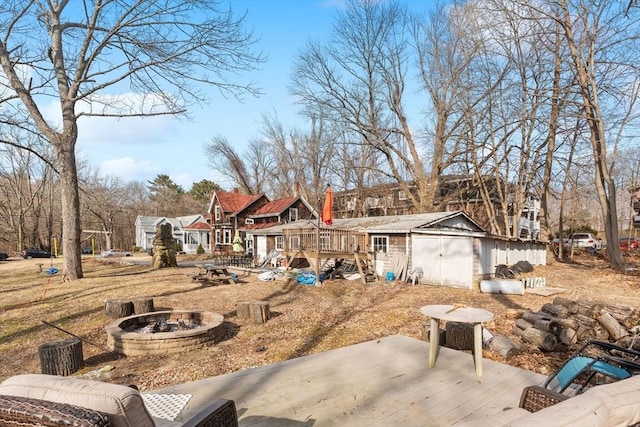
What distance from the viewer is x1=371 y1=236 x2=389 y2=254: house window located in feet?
56.2

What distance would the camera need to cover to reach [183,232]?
4216 centimetres

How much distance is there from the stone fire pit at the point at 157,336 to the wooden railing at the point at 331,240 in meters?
8.01

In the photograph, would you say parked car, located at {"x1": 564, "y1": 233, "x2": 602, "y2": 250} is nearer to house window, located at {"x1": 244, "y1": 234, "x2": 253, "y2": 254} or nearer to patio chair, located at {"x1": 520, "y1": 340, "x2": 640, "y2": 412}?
house window, located at {"x1": 244, "y1": 234, "x2": 253, "y2": 254}

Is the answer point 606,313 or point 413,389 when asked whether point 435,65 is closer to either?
point 606,313

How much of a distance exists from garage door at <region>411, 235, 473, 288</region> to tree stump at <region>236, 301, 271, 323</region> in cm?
869

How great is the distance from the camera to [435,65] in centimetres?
2491

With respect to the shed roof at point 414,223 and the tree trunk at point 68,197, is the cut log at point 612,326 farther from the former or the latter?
the tree trunk at point 68,197

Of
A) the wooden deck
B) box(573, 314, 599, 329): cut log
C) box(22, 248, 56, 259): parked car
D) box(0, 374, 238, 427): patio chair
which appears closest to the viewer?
box(0, 374, 238, 427): patio chair

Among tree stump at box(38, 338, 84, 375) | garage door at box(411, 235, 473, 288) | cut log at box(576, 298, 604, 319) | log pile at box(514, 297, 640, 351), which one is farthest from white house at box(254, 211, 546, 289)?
tree stump at box(38, 338, 84, 375)

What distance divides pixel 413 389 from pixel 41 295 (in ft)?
40.7

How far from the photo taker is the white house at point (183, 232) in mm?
40125

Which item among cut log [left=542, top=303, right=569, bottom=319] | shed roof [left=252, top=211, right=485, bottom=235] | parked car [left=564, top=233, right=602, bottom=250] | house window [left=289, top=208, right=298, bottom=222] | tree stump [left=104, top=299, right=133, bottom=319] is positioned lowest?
parked car [left=564, top=233, right=602, bottom=250]

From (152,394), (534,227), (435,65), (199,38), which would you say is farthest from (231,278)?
(534,227)

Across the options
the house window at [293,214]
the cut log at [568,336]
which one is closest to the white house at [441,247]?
the cut log at [568,336]
